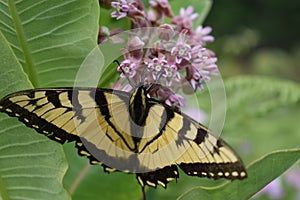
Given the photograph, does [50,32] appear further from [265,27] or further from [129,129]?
[265,27]

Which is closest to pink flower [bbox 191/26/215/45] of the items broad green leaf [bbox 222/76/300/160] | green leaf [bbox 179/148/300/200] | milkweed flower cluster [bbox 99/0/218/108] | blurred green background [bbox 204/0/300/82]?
milkweed flower cluster [bbox 99/0/218/108]

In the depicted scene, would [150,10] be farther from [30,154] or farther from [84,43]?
[30,154]

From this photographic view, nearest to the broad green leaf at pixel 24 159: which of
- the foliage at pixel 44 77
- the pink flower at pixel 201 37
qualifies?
the foliage at pixel 44 77

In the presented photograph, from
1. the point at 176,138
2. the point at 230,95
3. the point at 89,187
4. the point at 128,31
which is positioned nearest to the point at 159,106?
the point at 176,138

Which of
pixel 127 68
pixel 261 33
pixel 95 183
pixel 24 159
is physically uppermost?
pixel 127 68

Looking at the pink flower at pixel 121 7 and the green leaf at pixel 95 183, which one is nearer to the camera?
the pink flower at pixel 121 7

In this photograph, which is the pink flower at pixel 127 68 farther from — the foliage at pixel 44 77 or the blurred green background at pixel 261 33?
the blurred green background at pixel 261 33

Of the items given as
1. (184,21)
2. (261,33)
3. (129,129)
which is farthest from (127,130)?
(261,33)

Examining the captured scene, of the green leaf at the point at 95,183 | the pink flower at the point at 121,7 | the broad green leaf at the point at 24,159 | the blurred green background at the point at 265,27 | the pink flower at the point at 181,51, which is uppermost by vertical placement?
the pink flower at the point at 121,7
